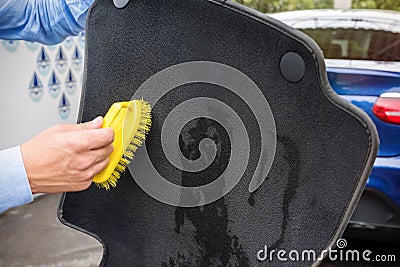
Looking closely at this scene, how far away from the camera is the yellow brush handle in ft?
2.68

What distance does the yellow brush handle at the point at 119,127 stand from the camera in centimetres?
82

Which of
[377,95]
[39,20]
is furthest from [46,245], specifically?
[39,20]

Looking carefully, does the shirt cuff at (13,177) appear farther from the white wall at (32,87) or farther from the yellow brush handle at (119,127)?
the white wall at (32,87)

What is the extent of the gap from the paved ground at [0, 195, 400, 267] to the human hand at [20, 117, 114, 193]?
1.95m

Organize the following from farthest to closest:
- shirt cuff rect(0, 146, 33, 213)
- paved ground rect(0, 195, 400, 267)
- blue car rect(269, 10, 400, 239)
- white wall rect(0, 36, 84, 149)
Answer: white wall rect(0, 36, 84, 149) → paved ground rect(0, 195, 400, 267) → blue car rect(269, 10, 400, 239) → shirt cuff rect(0, 146, 33, 213)

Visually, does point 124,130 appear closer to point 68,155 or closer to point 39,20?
point 68,155

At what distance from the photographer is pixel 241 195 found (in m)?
0.81

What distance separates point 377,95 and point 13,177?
1.72 metres

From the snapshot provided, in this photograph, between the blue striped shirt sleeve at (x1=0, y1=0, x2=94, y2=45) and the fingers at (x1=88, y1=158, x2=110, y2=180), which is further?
the blue striped shirt sleeve at (x1=0, y1=0, x2=94, y2=45)

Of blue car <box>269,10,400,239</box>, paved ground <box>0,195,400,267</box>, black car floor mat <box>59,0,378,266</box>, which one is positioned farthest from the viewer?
paved ground <box>0,195,400,267</box>

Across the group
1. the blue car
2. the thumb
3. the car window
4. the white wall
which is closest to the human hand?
the thumb

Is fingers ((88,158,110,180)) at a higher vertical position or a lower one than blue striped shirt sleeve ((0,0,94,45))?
lower

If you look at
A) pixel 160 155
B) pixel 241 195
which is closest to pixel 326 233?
pixel 241 195

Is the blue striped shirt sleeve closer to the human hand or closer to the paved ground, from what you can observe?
the human hand
